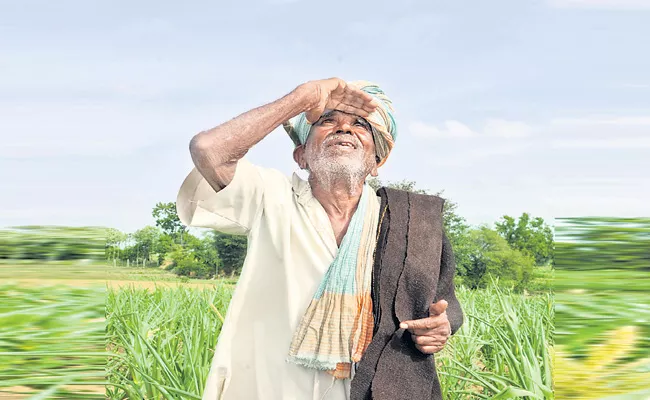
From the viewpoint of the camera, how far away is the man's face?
75.9 inches

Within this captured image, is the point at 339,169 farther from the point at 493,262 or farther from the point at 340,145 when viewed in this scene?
the point at 493,262

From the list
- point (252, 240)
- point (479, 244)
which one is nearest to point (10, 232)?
point (252, 240)

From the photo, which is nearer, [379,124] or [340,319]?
[340,319]

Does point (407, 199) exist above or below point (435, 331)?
above

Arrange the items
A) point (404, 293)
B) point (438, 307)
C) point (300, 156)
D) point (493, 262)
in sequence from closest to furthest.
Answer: point (438, 307) < point (404, 293) < point (300, 156) < point (493, 262)

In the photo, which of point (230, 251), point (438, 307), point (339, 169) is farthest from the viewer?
point (230, 251)

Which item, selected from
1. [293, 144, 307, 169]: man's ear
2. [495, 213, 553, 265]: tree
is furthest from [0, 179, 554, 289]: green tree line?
[293, 144, 307, 169]: man's ear

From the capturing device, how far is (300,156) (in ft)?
7.04

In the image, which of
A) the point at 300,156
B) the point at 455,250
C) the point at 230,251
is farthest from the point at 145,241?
the point at 300,156

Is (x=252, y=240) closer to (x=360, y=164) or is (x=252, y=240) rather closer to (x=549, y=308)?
(x=360, y=164)

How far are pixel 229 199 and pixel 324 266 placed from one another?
0.36 m

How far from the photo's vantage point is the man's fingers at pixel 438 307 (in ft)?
5.59

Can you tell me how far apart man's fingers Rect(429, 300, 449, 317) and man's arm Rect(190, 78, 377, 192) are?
669 mm

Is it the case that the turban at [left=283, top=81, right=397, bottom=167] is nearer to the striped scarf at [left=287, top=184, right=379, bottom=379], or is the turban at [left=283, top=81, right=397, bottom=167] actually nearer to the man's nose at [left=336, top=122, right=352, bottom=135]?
the man's nose at [left=336, top=122, right=352, bottom=135]
